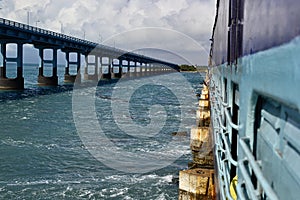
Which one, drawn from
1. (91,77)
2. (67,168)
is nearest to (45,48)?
(91,77)

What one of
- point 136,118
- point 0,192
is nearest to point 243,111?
point 0,192

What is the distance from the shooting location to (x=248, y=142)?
87.1 inches

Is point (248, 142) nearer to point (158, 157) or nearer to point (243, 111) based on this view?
point (243, 111)

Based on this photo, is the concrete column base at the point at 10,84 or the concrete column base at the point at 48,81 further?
the concrete column base at the point at 48,81

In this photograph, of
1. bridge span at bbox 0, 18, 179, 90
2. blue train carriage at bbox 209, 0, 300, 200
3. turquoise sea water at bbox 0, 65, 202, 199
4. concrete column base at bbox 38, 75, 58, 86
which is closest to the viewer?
blue train carriage at bbox 209, 0, 300, 200

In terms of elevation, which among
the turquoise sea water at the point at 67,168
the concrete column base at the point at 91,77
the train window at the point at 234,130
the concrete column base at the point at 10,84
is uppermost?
the concrete column base at the point at 91,77

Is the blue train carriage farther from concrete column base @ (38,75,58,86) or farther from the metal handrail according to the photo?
concrete column base @ (38,75,58,86)

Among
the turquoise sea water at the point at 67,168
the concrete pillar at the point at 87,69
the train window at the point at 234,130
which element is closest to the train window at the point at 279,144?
the train window at the point at 234,130

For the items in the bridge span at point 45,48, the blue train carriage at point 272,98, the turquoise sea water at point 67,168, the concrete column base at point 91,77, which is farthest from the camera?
the concrete column base at point 91,77

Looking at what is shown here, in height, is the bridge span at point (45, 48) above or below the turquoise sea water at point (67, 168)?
above

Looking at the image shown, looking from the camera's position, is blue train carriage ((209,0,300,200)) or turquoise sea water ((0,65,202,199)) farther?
turquoise sea water ((0,65,202,199))

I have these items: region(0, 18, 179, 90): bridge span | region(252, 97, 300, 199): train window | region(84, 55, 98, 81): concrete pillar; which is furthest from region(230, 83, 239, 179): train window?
region(84, 55, 98, 81): concrete pillar

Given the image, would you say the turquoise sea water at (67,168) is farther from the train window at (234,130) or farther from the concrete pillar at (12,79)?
the concrete pillar at (12,79)

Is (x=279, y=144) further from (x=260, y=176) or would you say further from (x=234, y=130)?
(x=234, y=130)
